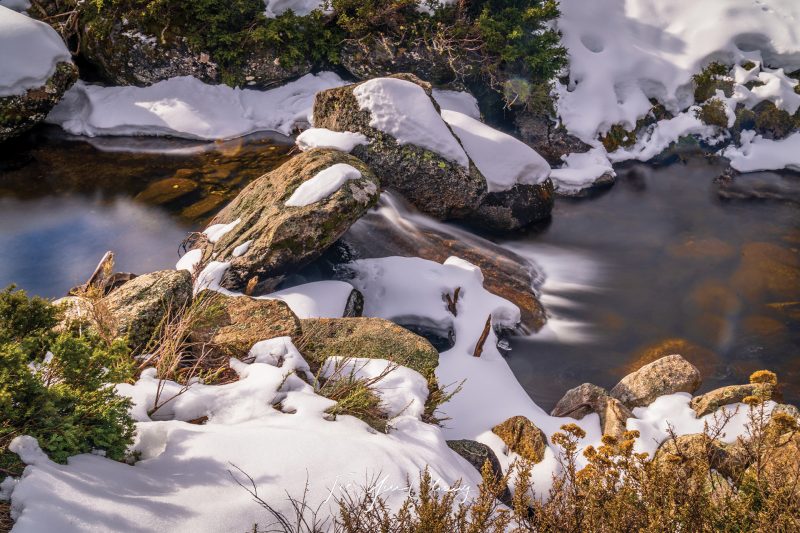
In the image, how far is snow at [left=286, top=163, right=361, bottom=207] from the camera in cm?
625

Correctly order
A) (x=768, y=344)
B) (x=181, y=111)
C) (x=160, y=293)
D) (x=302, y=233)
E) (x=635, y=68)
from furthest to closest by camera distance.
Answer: (x=635, y=68) → (x=181, y=111) → (x=768, y=344) → (x=302, y=233) → (x=160, y=293)

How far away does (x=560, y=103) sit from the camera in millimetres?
11852

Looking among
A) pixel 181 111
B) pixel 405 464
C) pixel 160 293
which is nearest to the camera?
pixel 405 464

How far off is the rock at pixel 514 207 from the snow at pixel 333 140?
6.71 feet

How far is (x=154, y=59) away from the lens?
11.1 m

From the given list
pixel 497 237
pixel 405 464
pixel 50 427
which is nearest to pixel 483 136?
pixel 497 237

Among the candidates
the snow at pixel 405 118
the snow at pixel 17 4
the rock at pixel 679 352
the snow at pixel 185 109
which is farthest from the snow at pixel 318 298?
the snow at pixel 17 4

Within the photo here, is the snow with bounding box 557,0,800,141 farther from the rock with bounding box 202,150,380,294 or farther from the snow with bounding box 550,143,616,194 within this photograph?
the rock with bounding box 202,150,380,294

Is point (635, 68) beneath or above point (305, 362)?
above

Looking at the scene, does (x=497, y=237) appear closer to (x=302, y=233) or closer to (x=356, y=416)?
(x=302, y=233)

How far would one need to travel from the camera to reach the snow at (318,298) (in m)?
5.72

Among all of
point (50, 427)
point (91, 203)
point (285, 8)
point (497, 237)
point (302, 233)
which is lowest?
point (91, 203)

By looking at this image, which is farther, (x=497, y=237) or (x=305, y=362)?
(x=497, y=237)

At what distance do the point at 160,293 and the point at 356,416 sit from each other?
1891 millimetres
